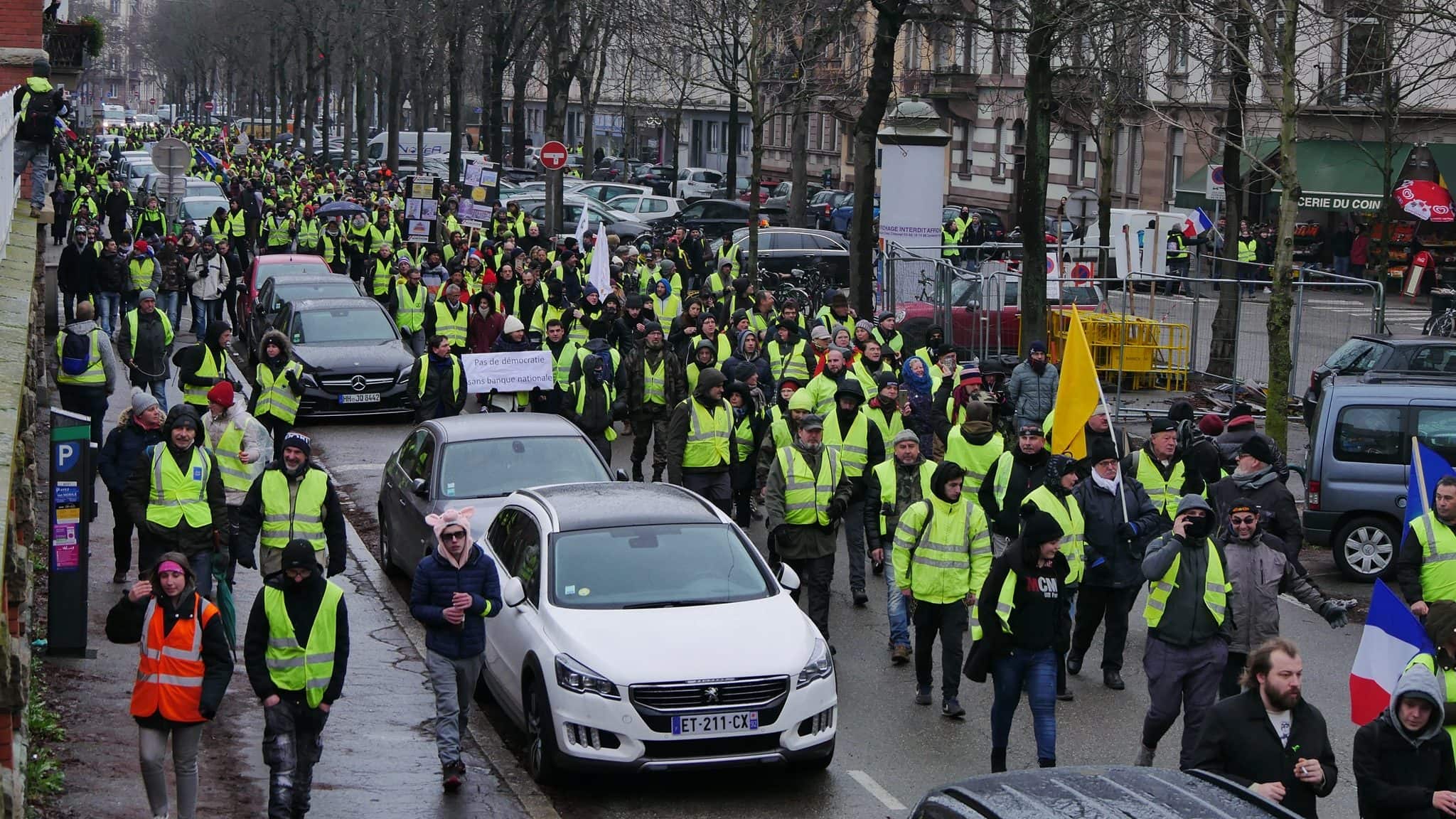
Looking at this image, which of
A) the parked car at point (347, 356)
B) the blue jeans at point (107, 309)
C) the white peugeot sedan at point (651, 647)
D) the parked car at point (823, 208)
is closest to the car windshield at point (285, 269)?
the blue jeans at point (107, 309)

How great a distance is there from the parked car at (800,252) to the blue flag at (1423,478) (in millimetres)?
25809

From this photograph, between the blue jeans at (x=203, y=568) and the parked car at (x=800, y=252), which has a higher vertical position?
the parked car at (x=800, y=252)

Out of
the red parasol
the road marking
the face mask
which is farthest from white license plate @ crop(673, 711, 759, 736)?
the red parasol

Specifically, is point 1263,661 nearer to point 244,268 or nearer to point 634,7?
point 244,268

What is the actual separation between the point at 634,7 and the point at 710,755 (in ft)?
118

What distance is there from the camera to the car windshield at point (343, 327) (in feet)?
75.1

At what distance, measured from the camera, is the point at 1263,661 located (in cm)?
712

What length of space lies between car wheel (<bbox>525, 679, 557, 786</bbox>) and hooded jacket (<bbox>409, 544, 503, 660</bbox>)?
42 cm

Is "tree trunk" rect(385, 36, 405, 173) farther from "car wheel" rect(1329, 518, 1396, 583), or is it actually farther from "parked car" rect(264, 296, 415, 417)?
"car wheel" rect(1329, 518, 1396, 583)

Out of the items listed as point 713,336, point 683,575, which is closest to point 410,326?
point 713,336

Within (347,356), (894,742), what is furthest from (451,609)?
(347,356)

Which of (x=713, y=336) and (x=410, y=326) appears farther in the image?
(x=410, y=326)

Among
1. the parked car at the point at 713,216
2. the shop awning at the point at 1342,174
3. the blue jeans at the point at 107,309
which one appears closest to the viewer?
the blue jeans at the point at 107,309

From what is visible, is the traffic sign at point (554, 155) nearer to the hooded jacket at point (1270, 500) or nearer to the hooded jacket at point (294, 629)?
the hooded jacket at point (1270, 500)
